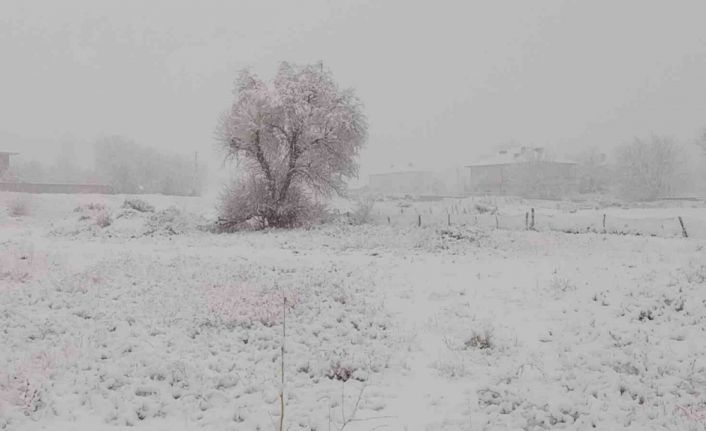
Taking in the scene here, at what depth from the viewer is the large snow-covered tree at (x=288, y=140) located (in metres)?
27.8

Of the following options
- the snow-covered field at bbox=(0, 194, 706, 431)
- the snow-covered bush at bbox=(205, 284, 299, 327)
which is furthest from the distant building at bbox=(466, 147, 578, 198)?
the snow-covered bush at bbox=(205, 284, 299, 327)

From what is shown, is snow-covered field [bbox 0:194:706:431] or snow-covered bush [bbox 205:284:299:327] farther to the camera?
snow-covered bush [bbox 205:284:299:327]

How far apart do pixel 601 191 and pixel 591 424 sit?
79.8 metres

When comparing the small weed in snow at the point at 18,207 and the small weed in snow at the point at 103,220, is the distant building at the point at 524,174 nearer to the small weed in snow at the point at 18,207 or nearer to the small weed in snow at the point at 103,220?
the small weed in snow at the point at 103,220

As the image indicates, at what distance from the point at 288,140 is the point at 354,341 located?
2063 centimetres

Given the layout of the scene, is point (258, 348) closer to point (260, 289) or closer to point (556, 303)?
point (260, 289)

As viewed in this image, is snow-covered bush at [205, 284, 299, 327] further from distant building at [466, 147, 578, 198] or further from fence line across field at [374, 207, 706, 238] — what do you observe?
distant building at [466, 147, 578, 198]

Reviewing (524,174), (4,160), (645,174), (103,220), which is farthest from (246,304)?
(524,174)

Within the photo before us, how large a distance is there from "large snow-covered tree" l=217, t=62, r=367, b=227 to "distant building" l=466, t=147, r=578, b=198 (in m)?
51.0

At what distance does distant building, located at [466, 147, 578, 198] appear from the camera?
241ft

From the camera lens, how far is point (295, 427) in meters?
6.48

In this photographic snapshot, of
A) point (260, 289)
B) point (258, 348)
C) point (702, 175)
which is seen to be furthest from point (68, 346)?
point (702, 175)

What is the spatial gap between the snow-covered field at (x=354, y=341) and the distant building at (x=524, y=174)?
58389mm

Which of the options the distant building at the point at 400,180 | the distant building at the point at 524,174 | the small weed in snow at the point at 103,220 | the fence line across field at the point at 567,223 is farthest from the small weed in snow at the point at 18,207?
the distant building at the point at 400,180
